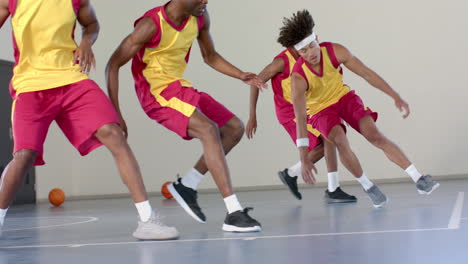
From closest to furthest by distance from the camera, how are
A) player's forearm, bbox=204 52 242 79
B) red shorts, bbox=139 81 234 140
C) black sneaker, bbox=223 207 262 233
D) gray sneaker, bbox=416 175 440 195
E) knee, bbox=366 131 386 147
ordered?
1. black sneaker, bbox=223 207 262 233
2. red shorts, bbox=139 81 234 140
3. player's forearm, bbox=204 52 242 79
4. gray sneaker, bbox=416 175 440 195
5. knee, bbox=366 131 386 147

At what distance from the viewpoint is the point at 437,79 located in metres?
8.76

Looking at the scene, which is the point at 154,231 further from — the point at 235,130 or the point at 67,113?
the point at 235,130

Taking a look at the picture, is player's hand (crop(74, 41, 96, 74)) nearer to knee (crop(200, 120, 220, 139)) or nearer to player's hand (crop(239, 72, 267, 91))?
knee (crop(200, 120, 220, 139))

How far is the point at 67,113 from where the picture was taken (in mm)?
3471

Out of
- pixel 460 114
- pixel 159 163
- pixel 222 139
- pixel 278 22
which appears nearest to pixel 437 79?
pixel 460 114

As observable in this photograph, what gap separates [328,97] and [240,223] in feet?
5.98

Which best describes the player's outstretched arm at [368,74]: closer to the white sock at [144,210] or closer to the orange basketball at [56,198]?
the white sock at [144,210]

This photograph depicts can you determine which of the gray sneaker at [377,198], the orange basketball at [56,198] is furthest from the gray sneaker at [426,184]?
the orange basketball at [56,198]

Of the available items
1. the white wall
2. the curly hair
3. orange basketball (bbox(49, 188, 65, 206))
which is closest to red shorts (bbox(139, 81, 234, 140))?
the curly hair

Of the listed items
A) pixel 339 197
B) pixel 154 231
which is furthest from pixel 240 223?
pixel 339 197

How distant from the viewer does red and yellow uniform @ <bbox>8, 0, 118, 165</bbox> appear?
3.40 meters

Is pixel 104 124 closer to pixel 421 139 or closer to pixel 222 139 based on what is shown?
pixel 222 139

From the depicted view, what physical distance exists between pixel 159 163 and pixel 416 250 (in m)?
7.19

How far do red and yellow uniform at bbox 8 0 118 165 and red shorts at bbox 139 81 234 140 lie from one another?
1.64 ft
